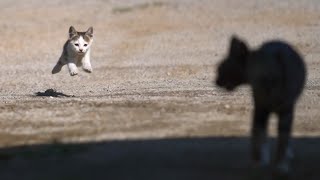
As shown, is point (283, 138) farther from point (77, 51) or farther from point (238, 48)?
point (77, 51)

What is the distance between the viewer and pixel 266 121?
28.8ft

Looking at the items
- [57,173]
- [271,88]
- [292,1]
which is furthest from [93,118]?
[292,1]

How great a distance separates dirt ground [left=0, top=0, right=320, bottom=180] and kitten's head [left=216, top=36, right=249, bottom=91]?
2.88 ft

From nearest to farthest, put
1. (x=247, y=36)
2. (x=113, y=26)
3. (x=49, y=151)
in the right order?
1. (x=49, y=151)
2. (x=247, y=36)
3. (x=113, y=26)

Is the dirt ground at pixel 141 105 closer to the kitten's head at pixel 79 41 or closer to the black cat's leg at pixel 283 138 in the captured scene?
the black cat's leg at pixel 283 138

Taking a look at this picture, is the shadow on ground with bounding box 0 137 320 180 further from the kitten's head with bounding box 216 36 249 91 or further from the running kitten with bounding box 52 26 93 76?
the running kitten with bounding box 52 26 93 76

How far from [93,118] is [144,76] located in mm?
9053

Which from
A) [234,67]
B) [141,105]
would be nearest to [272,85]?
[234,67]

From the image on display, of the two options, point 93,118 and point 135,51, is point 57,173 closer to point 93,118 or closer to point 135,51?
point 93,118

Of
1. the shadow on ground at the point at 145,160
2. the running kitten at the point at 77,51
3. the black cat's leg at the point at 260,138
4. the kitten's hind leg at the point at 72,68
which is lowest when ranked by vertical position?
the shadow on ground at the point at 145,160

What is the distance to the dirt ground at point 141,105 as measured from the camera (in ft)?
31.2

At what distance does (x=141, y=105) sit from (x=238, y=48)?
586 centimetres

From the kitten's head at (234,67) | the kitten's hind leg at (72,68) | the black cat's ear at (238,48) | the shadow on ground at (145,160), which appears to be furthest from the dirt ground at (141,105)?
the black cat's ear at (238,48)

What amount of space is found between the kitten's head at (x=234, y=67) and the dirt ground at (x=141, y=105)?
0.88 metres
